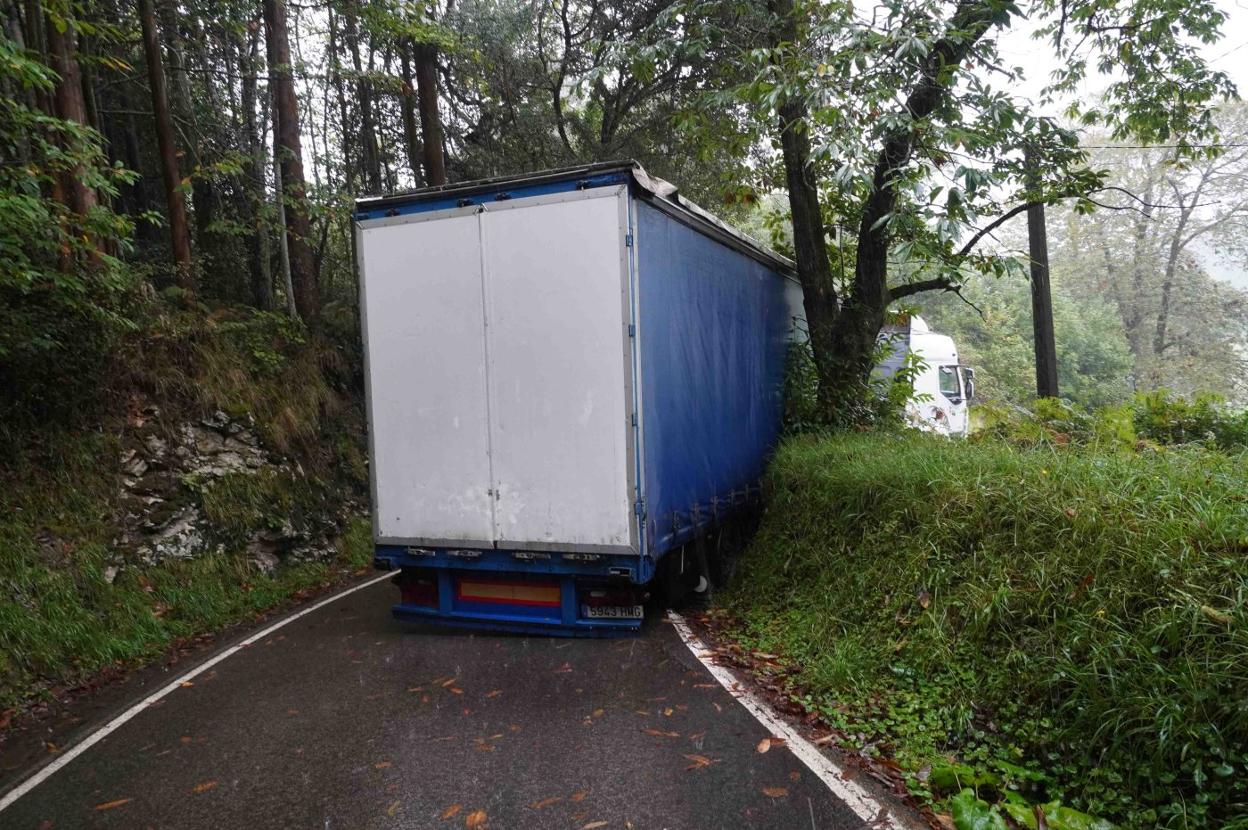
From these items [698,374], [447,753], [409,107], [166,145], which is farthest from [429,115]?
[447,753]

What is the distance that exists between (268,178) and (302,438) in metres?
6.47

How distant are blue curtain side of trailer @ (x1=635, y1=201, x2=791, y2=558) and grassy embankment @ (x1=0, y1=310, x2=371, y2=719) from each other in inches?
184

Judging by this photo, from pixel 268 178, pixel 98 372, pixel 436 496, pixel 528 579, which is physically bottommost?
pixel 528 579

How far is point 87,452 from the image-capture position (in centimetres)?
765

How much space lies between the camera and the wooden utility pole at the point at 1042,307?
11.5m

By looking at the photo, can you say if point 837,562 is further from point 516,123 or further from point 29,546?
point 516,123

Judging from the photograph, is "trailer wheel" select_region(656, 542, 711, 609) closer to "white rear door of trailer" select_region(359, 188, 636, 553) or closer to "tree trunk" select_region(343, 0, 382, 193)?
"white rear door of trailer" select_region(359, 188, 636, 553)

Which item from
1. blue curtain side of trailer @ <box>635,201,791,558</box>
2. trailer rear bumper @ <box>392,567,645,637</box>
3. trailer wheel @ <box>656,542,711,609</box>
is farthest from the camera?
trailer wheel @ <box>656,542,711,609</box>

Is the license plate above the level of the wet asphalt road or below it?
above

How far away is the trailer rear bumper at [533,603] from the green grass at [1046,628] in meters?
1.10

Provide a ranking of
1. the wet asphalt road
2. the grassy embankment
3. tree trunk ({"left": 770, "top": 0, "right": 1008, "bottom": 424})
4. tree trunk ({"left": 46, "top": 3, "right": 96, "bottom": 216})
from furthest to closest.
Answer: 1. tree trunk ({"left": 770, "top": 0, "right": 1008, "bottom": 424})
2. tree trunk ({"left": 46, "top": 3, "right": 96, "bottom": 216})
3. the grassy embankment
4. the wet asphalt road

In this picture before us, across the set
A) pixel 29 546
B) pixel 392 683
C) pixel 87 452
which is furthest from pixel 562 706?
pixel 87 452

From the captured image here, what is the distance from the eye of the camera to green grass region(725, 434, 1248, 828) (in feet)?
9.80

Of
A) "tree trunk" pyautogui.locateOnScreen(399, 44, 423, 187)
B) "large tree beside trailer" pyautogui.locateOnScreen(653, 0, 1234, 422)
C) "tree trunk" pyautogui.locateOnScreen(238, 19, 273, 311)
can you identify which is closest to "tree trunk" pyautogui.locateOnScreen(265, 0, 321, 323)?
"tree trunk" pyautogui.locateOnScreen(238, 19, 273, 311)
